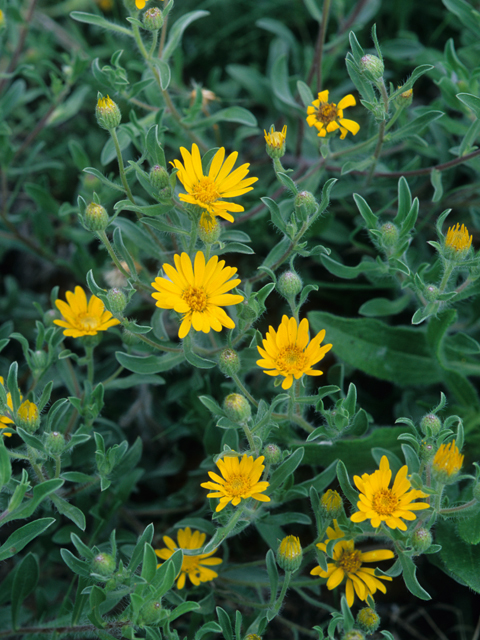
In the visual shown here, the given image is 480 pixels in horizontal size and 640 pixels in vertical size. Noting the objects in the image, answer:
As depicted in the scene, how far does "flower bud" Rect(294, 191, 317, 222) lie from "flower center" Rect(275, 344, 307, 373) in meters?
0.52

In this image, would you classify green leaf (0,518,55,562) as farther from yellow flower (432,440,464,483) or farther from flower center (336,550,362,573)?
yellow flower (432,440,464,483)

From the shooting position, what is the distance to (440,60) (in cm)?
333

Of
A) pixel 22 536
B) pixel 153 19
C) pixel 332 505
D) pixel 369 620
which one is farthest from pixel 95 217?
pixel 369 620

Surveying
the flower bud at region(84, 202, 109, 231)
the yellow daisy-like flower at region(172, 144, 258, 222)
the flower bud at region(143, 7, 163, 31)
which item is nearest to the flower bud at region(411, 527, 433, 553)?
the yellow daisy-like flower at region(172, 144, 258, 222)

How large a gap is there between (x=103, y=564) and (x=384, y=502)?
1.05 meters

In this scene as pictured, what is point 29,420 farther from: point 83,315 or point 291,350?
point 291,350

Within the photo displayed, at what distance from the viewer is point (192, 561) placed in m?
2.61

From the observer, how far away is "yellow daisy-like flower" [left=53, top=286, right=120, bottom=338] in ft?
8.82

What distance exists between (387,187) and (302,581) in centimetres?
200

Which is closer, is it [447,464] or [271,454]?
[447,464]

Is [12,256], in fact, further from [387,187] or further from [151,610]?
[151,610]

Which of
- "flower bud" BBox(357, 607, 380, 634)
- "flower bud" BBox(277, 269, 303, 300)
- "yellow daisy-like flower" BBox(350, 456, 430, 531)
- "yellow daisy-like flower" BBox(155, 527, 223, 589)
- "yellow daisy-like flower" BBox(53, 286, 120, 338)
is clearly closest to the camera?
"yellow daisy-like flower" BBox(350, 456, 430, 531)

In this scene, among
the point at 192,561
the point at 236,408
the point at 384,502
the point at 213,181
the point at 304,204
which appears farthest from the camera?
the point at 192,561

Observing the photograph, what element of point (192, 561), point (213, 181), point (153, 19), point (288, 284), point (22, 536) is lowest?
point (192, 561)
